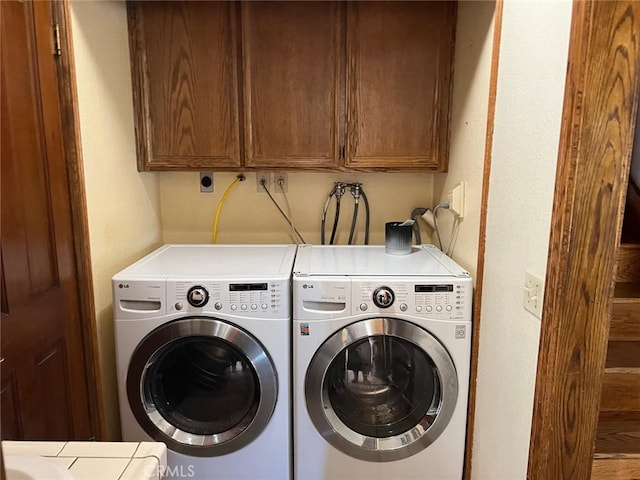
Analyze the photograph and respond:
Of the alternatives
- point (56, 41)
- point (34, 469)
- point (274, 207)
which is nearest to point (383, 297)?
point (274, 207)

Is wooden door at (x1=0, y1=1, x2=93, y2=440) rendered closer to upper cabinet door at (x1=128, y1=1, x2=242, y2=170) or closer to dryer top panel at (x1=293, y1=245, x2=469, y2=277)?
upper cabinet door at (x1=128, y1=1, x2=242, y2=170)

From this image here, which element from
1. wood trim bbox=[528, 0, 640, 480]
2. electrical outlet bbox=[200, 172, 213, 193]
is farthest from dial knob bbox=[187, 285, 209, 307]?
wood trim bbox=[528, 0, 640, 480]

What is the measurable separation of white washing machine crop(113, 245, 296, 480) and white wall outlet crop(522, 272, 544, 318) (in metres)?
0.80

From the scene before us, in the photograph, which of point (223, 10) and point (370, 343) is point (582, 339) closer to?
point (370, 343)

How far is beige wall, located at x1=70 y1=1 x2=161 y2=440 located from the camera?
1.64 metres

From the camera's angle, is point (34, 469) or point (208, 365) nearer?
point (34, 469)

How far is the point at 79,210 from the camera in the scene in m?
1.61

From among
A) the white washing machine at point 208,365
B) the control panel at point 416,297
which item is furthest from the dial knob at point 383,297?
the white washing machine at point 208,365

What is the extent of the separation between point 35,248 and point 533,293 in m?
1.48

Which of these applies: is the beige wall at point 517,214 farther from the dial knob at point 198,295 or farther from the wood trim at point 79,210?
the wood trim at point 79,210

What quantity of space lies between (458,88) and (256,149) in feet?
3.02

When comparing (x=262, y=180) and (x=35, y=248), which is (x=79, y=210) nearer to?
(x=35, y=248)

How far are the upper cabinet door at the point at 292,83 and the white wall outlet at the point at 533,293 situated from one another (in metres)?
1.08

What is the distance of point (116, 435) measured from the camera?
190 cm
